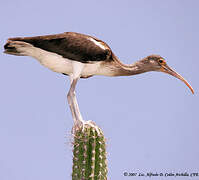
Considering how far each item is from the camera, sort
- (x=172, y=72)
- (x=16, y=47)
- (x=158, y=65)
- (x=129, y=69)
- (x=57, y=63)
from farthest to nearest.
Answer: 1. (x=172, y=72)
2. (x=158, y=65)
3. (x=129, y=69)
4. (x=57, y=63)
5. (x=16, y=47)

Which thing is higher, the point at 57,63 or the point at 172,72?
the point at 57,63

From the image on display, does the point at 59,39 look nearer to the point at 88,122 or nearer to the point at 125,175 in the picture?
the point at 88,122

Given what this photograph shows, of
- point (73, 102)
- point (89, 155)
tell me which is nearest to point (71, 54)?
point (73, 102)

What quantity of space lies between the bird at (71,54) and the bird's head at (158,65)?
2.38 feet

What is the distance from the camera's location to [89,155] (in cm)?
455

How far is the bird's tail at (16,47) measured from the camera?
17.7ft

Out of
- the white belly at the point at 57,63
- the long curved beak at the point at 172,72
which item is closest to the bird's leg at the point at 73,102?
the white belly at the point at 57,63

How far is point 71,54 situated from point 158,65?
2.05 metres

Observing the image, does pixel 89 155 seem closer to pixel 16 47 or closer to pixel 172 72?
pixel 16 47

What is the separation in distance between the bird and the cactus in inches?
19.7

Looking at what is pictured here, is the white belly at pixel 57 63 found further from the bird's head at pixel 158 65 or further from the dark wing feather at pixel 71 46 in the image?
the bird's head at pixel 158 65

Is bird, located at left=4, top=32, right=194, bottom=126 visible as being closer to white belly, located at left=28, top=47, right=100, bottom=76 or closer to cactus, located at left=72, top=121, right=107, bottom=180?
white belly, located at left=28, top=47, right=100, bottom=76

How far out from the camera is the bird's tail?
5.38 meters

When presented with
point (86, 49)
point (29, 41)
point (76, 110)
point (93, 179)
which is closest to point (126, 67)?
point (86, 49)
